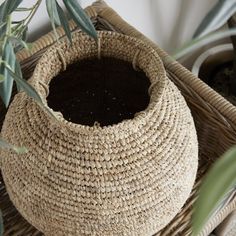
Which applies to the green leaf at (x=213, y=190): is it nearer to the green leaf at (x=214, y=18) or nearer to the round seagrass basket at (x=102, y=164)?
the green leaf at (x=214, y=18)

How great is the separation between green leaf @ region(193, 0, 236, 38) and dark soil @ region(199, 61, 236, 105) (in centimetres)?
82

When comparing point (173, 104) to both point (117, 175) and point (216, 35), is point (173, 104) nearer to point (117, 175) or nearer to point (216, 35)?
point (117, 175)

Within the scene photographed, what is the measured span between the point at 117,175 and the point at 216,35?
27 centimetres

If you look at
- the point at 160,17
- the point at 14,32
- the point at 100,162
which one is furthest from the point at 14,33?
the point at 160,17

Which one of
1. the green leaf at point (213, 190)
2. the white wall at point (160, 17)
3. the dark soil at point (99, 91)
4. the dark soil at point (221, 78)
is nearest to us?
the green leaf at point (213, 190)

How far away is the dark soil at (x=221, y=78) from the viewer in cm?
127

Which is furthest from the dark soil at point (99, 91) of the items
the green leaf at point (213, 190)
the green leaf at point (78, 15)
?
the green leaf at point (213, 190)

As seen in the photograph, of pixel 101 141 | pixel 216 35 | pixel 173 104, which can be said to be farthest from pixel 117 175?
pixel 216 35

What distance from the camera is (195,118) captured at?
0.89 m

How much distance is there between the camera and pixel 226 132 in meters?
0.81

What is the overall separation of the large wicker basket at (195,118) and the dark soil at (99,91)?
0.26ft

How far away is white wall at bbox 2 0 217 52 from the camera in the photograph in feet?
3.11

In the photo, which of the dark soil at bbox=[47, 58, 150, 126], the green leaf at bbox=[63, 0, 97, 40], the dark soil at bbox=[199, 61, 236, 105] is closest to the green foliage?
the green leaf at bbox=[63, 0, 97, 40]

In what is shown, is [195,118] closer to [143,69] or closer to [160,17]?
[143,69]
